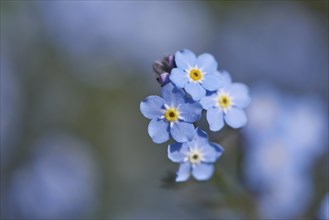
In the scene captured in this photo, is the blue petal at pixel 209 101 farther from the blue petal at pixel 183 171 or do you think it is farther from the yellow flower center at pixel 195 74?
the blue petal at pixel 183 171

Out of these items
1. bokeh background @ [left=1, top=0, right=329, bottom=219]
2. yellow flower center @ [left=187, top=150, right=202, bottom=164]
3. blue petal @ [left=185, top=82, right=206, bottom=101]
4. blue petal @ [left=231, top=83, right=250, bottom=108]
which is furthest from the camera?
bokeh background @ [left=1, top=0, right=329, bottom=219]

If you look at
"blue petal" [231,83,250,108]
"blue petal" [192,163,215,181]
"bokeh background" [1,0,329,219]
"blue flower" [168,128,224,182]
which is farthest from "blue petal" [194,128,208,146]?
"bokeh background" [1,0,329,219]

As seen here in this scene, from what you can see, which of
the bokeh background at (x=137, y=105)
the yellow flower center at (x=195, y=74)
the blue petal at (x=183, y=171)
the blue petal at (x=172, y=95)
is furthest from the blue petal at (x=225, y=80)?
the bokeh background at (x=137, y=105)

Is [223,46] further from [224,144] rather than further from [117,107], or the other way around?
[224,144]

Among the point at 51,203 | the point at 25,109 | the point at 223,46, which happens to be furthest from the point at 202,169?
the point at 223,46

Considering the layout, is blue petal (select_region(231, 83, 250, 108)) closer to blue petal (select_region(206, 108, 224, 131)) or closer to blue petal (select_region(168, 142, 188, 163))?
blue petal (select_region(206, 108, 224, 131))

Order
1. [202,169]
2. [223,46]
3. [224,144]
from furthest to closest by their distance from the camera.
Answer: [223,46], [224,144], [202,169]

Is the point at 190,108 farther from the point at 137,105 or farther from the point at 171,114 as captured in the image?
the point at 137,105

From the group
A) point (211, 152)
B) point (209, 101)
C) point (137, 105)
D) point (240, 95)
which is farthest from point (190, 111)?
point (137, 105)
